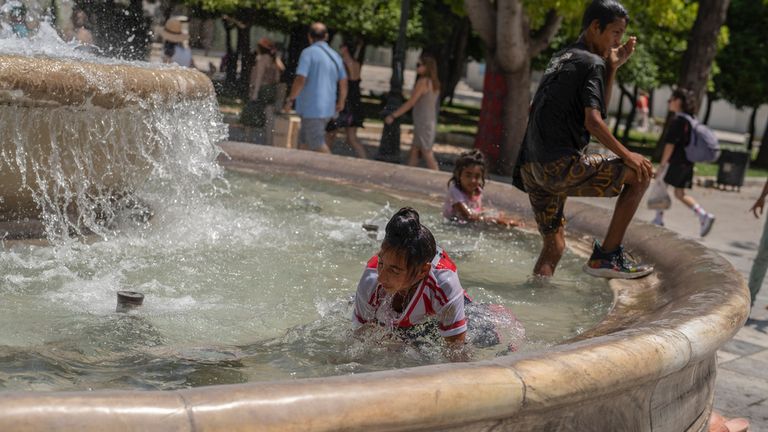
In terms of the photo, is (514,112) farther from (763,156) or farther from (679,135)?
(763,156)

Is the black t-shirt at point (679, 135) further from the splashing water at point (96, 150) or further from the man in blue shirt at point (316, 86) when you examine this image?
the splashing water at point (96, 150)

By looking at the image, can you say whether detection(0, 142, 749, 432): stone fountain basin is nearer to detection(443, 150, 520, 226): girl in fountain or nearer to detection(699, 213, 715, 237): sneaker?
detection(443, 150, 520, 226): girl in fountain

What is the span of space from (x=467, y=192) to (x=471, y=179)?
11cm

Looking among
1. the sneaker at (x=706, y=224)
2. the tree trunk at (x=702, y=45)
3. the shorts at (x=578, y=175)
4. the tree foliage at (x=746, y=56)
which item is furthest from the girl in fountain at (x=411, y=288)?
the tree foliage at (x=746, y=56)

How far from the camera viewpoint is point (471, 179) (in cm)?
764

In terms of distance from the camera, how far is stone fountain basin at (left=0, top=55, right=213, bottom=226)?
548 cm

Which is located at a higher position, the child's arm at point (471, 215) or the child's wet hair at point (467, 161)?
the child's wet hair at point (467, 161)

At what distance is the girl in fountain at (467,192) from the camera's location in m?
7.61

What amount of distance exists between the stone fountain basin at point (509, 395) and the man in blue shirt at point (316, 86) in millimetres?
6604

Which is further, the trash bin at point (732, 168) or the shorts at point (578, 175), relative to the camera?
the trash bin at point (732, 168)

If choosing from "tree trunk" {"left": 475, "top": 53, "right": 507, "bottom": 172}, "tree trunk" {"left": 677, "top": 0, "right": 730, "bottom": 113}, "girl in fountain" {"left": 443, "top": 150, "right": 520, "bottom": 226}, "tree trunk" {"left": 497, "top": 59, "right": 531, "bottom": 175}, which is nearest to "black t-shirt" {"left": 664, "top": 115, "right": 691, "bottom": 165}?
"girl in fountain" {"left": 443, "top": 150, "right": 520, "bottom": 226}

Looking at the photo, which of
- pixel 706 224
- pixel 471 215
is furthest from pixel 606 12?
pixel 706 224

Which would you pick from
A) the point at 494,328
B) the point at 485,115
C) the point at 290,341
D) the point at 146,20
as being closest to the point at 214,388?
the point at 290,341

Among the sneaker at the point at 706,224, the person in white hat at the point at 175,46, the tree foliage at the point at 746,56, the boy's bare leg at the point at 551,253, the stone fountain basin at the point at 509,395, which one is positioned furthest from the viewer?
the tree foliage at the point at 746,56
